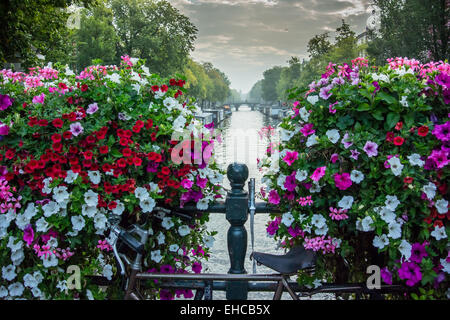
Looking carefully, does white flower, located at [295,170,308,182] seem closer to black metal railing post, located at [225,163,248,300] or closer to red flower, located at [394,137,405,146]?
black metal railing post, located at [225,163,248,300]

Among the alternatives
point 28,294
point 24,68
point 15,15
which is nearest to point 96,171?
point 28,294

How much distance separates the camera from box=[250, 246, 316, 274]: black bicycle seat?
259 centimetres

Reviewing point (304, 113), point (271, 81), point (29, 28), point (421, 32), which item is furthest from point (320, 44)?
point (271, 81)

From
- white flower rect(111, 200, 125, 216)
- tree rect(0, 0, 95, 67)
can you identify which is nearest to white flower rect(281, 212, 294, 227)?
white flower rect(111, 200, 125, 216)

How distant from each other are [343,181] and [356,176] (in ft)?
0.28

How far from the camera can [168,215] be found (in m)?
2.97

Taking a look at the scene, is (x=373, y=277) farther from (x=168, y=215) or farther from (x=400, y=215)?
(x=168, y=215)

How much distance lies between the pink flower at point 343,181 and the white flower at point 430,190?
1.39ft

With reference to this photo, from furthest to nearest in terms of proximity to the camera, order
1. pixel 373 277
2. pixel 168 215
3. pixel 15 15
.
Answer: pixel 15 15 < pixel 168 215 < pixel 373 277

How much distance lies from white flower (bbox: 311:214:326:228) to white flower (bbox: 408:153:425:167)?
623 millimetres

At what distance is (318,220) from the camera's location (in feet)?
8.71

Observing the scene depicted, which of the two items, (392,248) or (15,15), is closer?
(392,248)

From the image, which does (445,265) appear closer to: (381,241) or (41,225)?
(381,241)
